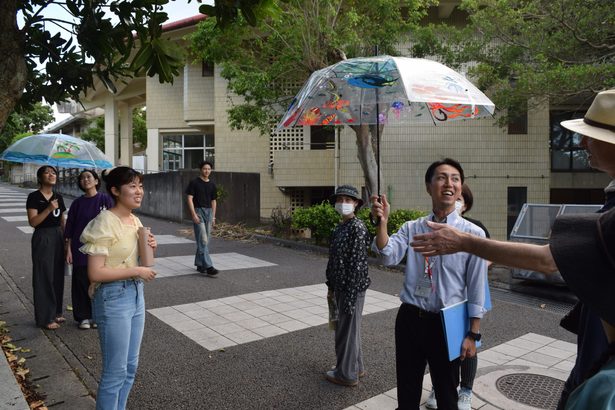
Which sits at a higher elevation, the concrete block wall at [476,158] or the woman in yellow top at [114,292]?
the concrete block wall at [476,158]

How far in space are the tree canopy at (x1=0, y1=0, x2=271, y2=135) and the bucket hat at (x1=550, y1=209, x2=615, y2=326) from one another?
9.16ft

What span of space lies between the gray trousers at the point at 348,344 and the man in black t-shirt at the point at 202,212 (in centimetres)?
449

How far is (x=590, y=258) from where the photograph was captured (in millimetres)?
1276

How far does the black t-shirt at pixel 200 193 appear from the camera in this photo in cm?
805

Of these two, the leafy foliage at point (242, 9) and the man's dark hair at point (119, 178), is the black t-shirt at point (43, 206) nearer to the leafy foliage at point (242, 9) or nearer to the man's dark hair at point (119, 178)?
the man's dark hair at point (119, 178)

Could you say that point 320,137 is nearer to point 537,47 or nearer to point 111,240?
point 537,47

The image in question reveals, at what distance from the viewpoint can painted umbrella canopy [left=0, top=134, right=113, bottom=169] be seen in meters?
6.03

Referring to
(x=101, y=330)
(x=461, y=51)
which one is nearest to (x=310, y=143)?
(x=461, y=51)

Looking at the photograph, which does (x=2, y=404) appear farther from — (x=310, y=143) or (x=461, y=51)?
(x=310, y=143)

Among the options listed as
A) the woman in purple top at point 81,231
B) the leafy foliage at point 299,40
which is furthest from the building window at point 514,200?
the woman in purple top at point 81,231

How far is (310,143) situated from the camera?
627 inches

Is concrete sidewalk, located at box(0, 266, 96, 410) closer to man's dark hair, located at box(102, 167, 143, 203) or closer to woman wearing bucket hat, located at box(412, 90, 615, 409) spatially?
man's dark hair, located at box(102, 167, 143, 203)

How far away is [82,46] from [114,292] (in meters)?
2.24

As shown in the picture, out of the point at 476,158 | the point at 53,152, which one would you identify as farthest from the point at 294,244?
the point at 476,158
